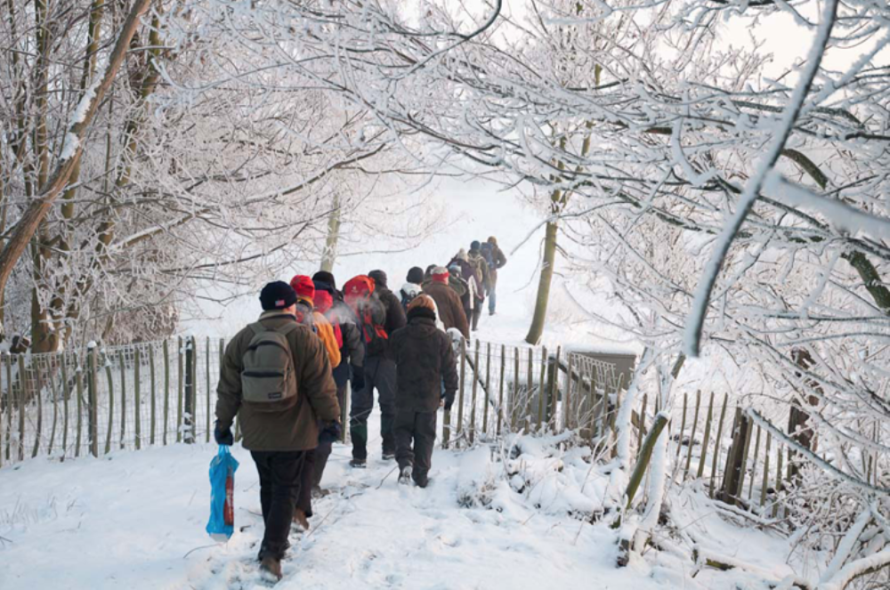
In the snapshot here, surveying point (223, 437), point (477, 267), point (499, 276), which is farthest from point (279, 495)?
point (499, 276)

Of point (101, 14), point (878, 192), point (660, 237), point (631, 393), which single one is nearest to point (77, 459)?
point (101, 14)

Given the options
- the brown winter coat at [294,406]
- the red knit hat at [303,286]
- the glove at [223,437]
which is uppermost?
the red knit hat at [303,286]

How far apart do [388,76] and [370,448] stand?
15.5 feet

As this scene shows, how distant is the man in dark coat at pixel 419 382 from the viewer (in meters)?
5.11

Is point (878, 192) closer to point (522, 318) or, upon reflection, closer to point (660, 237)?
point (660, 237)

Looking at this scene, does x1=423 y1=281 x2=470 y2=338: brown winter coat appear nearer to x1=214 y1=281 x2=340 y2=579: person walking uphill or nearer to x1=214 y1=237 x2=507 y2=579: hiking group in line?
x1=214 y1=237 x2=507 y2=579: hiking group in line

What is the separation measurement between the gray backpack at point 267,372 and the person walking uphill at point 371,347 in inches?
76.2

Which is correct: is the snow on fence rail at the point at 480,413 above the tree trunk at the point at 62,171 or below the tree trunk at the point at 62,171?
below

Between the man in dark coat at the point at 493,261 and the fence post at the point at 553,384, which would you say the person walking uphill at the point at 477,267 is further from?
the fence post at the point at 553,384

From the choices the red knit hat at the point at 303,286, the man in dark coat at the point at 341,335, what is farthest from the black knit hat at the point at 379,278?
the red knit hat at the point at 303,286

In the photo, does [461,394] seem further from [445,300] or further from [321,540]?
[321,540]

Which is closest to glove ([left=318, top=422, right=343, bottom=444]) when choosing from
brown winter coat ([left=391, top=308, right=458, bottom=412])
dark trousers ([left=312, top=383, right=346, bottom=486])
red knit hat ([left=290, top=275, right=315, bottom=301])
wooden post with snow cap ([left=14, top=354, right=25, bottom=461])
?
dark trousers ([left=312, top=383, right=346, bottom=486])

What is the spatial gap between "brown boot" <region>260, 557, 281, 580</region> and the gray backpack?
840 mm

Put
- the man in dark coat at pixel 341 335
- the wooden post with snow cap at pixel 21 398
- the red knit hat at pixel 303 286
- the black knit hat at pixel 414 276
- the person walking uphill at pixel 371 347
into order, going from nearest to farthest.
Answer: the red knit hat at pixel 303 286, the man in dark coat at pixel 341 335, the person walking uphill at pixel 371 347, the wooden post with snow cap at pixel 21 398, the black knit hat at pixel 414 276
